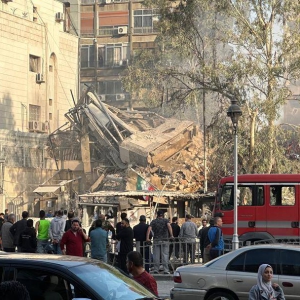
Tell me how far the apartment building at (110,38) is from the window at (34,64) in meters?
20.9

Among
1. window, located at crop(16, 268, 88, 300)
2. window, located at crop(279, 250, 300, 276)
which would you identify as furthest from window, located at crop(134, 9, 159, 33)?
window, located at crop(16, 268, 88, 300)

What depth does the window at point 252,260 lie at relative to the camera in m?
15.0

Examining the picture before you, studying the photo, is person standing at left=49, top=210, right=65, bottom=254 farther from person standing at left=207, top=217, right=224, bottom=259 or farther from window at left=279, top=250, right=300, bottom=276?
window at left=279, top=250, right=300, bottom=276

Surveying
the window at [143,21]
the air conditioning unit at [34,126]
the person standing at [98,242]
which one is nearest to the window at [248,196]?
the person standing at [98,242]

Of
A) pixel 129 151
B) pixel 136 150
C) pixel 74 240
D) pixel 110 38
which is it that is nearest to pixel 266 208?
pixel 74 240

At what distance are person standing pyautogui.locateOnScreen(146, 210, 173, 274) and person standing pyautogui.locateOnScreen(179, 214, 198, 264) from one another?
0.44 metres

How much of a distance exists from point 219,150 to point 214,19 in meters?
5.91

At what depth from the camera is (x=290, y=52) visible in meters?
37.5

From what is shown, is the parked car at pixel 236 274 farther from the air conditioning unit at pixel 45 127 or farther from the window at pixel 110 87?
the window at pixel 110 87

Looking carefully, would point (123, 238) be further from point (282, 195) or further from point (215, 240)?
point (282, 195)

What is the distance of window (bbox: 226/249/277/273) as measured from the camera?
15.0 meters

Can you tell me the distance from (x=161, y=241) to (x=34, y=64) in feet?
134

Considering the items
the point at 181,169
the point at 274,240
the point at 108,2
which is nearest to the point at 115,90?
the point at 108,2

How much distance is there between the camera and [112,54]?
84500 millimetres
